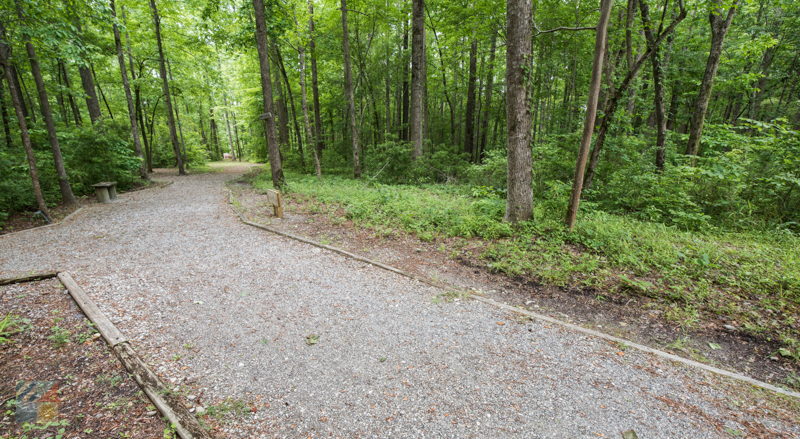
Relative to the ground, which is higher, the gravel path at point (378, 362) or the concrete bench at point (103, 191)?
the concrete bench at point (103, 191)

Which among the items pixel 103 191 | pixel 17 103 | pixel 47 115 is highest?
pixel 17 103

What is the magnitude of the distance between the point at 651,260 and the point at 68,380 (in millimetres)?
6720

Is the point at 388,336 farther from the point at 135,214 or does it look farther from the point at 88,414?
the point at 135,214

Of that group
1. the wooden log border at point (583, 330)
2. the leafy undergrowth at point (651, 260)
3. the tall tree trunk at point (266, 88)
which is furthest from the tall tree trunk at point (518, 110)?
the tall tree trunk at point (266, 88)

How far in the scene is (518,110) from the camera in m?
5.30

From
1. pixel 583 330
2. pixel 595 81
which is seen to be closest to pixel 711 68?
pixel 595 81

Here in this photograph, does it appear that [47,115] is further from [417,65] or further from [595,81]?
[595,81]

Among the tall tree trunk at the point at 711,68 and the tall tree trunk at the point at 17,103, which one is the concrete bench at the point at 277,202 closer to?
the tall tree trunk at the point at 17,103

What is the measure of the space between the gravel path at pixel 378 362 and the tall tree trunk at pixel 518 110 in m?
2.72

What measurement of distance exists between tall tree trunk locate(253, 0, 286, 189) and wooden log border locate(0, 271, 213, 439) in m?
7.40

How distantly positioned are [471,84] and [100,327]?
15687 mm

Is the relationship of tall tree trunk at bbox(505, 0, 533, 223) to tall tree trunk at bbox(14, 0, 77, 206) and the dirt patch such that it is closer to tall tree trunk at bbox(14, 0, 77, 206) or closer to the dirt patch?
the dirt patch

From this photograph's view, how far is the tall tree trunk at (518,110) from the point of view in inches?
198

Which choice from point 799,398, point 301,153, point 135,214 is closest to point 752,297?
point 799,398
